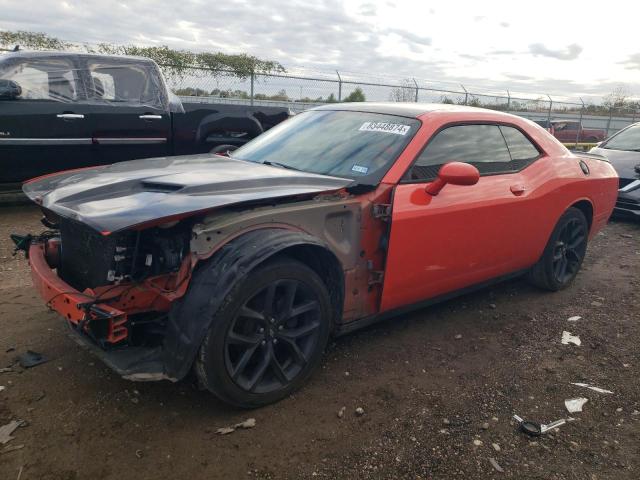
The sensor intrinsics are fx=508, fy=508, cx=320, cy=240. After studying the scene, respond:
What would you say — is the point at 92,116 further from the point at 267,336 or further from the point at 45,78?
the point at 267,336

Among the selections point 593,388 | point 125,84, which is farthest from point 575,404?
point 125,84

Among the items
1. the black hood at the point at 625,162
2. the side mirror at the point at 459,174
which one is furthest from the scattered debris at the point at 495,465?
the black hood at the point at 625,162

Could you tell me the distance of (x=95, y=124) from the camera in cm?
625

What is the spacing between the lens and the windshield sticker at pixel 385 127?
3.37 m

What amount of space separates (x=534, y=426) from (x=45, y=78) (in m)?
6.26

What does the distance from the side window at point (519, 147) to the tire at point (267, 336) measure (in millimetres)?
2147

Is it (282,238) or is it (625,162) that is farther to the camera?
(625,162)

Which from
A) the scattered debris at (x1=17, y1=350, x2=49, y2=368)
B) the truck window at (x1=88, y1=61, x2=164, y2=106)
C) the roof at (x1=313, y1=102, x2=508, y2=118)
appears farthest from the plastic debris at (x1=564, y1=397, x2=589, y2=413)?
the truck window at (x1=88, y1=61, x2=164, y2=106)

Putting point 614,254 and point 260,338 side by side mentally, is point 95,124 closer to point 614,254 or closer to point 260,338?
point 260,338

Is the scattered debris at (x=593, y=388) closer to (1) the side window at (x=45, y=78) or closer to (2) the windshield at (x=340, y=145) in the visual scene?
(2) the windshield at (x=340, y=145)

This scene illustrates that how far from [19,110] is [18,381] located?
13.6 feet

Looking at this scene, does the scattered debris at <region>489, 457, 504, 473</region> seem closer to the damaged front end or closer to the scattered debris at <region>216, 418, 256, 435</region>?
the scattered debris at <region>216, 418, 256, 435</region>

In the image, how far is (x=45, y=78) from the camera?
6043 millimetres

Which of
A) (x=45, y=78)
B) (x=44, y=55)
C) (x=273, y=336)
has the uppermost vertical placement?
(x=44, y=55)
